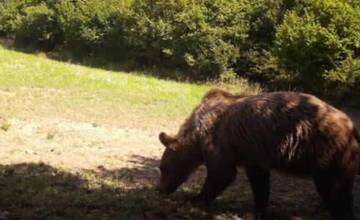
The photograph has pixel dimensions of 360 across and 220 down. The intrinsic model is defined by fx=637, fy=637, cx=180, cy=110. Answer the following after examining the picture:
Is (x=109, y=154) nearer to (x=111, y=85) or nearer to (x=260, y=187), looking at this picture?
(x=260, y=187)

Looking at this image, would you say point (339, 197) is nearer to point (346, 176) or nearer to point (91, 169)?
point (346, 176)

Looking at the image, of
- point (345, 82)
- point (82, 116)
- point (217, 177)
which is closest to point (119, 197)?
point (217, 177)

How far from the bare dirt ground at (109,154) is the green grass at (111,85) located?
199cm

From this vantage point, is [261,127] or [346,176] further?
[261,127]

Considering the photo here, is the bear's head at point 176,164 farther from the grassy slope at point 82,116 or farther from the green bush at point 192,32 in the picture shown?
the green bush at point 192,32

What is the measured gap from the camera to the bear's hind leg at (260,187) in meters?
8.31

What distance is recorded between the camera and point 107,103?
23.2m

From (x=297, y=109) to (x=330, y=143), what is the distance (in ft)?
2.04

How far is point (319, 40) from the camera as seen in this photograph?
27203 mm

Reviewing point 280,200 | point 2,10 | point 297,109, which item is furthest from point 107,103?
point 2,10

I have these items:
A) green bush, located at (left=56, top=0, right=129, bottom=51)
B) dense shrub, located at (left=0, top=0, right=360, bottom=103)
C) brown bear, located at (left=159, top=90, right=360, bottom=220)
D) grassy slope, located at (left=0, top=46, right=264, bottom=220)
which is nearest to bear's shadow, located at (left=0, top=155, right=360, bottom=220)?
grassy slope, located at (left=0, top=46, right=264, bottom=220)

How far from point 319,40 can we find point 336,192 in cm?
2068

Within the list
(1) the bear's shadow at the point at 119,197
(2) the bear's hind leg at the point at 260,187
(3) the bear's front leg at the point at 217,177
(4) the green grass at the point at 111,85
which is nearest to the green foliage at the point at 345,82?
(4) the green grass at the point at 111,85

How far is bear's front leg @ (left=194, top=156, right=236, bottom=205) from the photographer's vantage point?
823 centimetres
